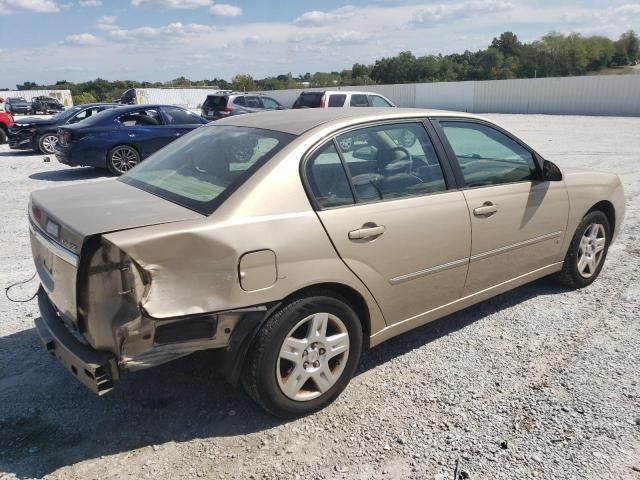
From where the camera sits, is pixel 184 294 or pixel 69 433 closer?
pixel 184 294

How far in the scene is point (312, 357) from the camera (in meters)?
2.87

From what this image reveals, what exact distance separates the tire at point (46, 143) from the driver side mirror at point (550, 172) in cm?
1521

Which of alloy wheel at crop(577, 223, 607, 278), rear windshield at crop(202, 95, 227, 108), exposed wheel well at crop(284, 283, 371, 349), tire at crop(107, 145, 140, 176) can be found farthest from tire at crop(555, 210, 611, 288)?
rear windshield at crop(202, 95, 227, 108)

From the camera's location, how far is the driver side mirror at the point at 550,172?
4.04 m

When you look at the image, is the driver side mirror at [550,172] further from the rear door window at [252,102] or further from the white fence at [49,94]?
the white fence at [49,94]

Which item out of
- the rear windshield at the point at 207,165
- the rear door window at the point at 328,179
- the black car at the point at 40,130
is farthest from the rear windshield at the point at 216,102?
the rear door window at the point at 328,179

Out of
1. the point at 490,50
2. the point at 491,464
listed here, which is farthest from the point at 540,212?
the point at 490,50

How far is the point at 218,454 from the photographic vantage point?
2666mm

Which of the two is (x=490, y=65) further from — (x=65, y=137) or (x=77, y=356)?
(x=77, y=356)

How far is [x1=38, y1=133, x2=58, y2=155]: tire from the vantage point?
606 inches

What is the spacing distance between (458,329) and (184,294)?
7.84 ft

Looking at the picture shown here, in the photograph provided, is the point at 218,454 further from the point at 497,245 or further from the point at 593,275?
the point at 593,275

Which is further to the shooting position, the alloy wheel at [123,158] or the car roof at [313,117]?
the alloy wheel at [123,158]

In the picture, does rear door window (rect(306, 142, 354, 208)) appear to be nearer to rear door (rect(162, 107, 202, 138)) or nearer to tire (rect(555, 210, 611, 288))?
tire (rect(555, 210, 611, 288))
